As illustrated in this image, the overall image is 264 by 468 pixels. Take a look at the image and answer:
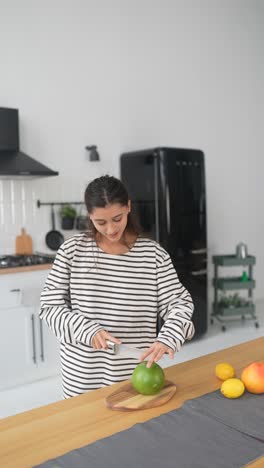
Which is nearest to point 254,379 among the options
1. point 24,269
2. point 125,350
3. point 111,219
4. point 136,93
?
point 125,350

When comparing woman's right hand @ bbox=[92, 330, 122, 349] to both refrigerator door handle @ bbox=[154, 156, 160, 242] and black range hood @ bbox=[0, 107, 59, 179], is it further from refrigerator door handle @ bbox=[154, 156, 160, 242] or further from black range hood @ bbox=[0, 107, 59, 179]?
refrigerator door handle @ bbox=[154, 156, 160, 242]

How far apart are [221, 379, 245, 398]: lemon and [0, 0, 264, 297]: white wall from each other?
266 cm

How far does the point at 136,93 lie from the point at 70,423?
3.55 m

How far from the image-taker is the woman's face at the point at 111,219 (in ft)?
4.51

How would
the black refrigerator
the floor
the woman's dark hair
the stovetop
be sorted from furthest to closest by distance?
the black refrigerator, the stovetop, the floor, the woman's dark hair

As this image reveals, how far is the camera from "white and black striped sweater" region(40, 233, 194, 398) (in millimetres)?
1448

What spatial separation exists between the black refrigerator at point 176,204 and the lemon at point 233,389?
2.49m

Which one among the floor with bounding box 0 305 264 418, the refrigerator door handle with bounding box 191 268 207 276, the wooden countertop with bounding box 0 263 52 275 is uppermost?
the wooden countertop with bounding box 0 263 52 275

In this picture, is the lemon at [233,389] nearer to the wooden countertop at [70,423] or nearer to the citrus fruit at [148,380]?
the wooden countertop at [70,423]

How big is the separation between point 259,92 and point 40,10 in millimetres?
2781

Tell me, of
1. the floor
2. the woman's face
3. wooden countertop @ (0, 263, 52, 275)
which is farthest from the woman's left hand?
wooden countertop @ (0, 263, 52, 275)

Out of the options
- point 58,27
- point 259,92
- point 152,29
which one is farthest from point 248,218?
point 58,27

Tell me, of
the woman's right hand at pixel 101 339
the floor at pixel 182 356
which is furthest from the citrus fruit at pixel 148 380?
the floor at pixel 182 356

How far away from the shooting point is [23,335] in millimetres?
3004
